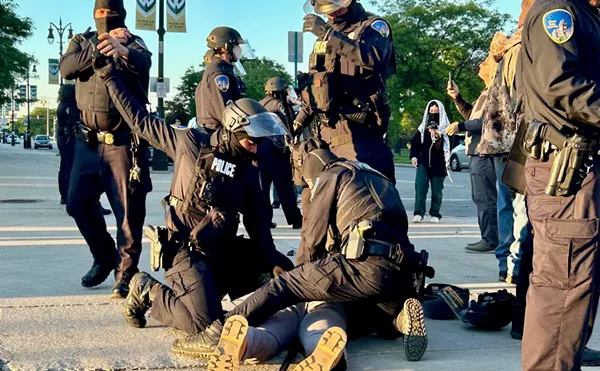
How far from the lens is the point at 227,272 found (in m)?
4.51

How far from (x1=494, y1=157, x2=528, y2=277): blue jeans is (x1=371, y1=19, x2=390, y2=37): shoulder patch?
164 cm

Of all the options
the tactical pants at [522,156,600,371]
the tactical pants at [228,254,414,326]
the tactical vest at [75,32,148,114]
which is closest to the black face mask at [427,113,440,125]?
the tactical vest at [75,32,148,114]

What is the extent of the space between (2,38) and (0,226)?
3416 centimetres

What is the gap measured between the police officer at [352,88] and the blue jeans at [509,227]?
113 cm

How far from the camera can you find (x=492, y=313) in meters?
4.57

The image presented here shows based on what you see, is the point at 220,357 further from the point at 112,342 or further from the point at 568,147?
the point at 568,147

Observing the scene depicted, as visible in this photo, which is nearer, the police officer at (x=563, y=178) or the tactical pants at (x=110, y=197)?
the police officer at (x=563, y=178)

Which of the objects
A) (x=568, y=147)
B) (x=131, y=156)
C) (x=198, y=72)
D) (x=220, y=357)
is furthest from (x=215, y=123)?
(x=198, y=72)

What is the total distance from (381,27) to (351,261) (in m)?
2.06

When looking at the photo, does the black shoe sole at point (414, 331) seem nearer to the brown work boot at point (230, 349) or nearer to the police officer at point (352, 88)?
the brown work boot at point (230, 349)

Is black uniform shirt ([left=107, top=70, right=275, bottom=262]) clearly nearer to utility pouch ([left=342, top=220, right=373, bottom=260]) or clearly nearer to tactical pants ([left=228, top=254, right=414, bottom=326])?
tactical pants ([left=228, top=254, right=414, bottom=326])

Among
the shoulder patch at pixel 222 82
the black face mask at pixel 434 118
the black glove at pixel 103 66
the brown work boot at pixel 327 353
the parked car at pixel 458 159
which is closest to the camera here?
the brown work boot at pixel 327 353

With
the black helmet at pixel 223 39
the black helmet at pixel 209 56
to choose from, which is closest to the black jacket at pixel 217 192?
the black helmet at pixel 223 39

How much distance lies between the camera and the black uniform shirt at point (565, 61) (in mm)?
3010
